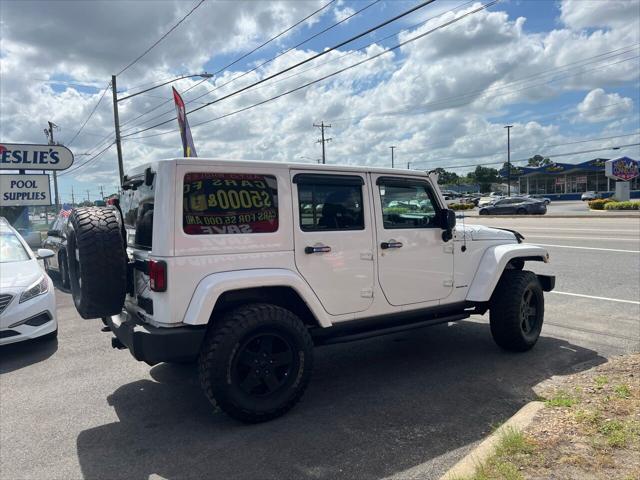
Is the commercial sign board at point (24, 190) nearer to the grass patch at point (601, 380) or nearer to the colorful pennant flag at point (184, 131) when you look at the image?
the colorful pennant flag at point (184, 131)

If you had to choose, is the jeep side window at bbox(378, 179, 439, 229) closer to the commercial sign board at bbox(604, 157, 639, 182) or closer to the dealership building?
the commercial sign board at bbox(604, 157, 639, 182)

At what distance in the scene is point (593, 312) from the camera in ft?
23.1

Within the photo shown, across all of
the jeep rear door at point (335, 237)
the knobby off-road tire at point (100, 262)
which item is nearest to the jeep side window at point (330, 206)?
the jeep rear door at point (335, 237)

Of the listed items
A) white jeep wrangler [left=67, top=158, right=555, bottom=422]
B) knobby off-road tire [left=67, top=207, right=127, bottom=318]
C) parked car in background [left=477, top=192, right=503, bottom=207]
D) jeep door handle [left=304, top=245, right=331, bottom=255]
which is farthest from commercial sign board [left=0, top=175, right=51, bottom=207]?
parked car in background [left=477, top=192, right=503, bottom=207]

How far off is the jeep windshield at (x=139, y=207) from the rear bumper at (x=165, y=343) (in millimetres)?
718

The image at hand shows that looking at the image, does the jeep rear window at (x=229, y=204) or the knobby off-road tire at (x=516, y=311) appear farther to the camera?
the knobby off-road tire at (x=516, y=311)

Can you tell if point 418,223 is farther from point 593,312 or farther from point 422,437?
point 593,312

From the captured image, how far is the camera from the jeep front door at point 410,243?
4.60 m

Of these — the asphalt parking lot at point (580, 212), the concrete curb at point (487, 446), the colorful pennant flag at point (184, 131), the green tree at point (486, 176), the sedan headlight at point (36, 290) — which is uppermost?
the green tree at point (486, 176)

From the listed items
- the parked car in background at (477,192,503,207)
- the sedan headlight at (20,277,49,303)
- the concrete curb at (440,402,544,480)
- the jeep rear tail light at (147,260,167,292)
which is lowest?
the concrete curb at (440,402,544,480)

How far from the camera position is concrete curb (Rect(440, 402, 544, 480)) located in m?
2.93

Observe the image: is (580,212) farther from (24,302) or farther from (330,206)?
(24,302)

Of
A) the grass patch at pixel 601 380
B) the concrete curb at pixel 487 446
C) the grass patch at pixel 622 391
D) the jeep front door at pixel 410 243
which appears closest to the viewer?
the concrete curb at pixel 487 446

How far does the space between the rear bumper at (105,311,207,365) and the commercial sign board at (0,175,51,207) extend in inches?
754
